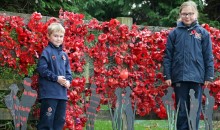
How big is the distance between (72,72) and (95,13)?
341 inches

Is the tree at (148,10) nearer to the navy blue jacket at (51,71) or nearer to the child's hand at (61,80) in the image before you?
the navy blue jacket at (51,71)

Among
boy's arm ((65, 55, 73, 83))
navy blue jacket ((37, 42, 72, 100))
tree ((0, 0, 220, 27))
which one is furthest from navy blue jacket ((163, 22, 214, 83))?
tree ((0, 0, 220, 27))

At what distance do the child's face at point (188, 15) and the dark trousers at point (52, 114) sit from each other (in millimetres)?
1549

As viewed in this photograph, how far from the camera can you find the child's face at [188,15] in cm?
461

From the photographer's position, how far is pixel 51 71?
4.03m

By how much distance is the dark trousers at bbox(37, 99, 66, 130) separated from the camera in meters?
4.02

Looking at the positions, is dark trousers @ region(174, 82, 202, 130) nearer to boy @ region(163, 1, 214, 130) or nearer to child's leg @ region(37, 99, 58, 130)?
boy @ region(163, 1, 214, 130)

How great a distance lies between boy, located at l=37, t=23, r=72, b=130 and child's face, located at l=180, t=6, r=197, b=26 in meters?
1.33

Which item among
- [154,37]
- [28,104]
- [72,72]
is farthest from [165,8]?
[28,104]

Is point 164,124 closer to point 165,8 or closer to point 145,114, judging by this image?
point 145,114

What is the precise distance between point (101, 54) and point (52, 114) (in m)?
1.08

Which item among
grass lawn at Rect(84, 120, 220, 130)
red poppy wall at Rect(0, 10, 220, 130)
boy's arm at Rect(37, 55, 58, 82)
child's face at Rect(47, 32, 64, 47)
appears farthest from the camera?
grass lawn at Rect(84, 120, 220, 130)

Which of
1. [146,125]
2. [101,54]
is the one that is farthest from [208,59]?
[146,125]

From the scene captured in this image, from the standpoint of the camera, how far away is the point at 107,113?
5.07 m
